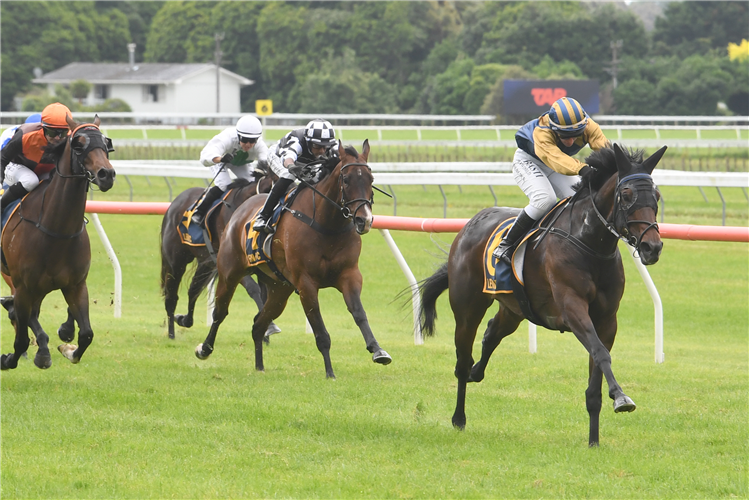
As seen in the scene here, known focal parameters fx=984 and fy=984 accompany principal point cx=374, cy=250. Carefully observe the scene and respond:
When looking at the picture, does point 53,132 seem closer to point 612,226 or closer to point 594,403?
point 612,226

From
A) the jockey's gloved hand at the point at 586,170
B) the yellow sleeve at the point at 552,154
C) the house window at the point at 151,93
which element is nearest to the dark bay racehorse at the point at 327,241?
the yellow sleeve at the point at 552,154

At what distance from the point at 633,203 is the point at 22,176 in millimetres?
4271

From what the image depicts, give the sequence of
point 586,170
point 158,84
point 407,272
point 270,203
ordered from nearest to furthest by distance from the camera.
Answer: point 586,170
point 270,203
point 407,272
point 158,84

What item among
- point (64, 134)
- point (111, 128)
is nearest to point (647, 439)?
point (64, 134)

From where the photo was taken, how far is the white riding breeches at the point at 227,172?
8891mm

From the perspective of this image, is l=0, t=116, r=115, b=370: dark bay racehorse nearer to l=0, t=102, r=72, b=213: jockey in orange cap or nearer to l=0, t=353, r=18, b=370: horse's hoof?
l=0, t=353, r=18, b=370: horse's hoof

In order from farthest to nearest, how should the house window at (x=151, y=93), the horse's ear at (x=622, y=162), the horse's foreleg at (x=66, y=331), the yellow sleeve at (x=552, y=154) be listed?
the house window at (x=151, y=93) < the horse's foreleg at (x=66, y=331) < the yellow sleeve at (x=552, y=154) < the horse's ear at (x=622, y=162)

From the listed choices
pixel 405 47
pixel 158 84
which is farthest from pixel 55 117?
pixel 158 84

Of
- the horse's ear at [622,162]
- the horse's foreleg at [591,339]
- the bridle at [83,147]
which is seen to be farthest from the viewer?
the bridle at [83,147]

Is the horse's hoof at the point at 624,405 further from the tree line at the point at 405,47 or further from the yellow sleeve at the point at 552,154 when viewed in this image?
the tree line at the point at 405,47

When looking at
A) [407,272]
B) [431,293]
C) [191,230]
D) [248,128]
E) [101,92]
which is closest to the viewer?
[431,293]

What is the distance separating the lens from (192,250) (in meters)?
9.25

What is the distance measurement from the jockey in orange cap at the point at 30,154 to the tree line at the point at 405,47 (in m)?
30.9

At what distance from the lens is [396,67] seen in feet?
177
